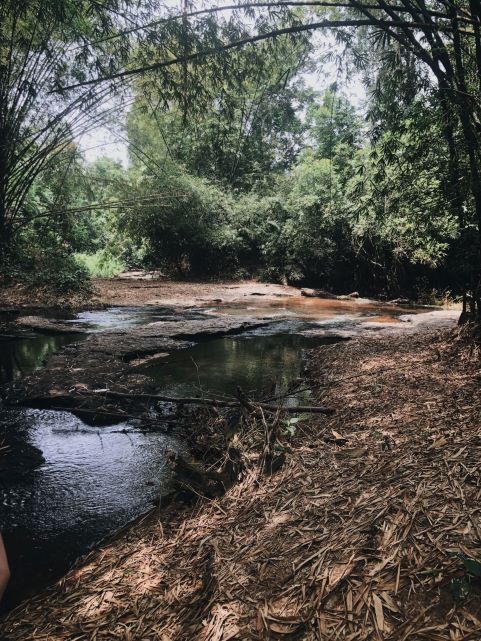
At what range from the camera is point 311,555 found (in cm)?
159

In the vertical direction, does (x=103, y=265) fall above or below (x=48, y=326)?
above

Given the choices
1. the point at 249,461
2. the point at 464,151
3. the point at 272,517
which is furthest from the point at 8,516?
the point at 464,151

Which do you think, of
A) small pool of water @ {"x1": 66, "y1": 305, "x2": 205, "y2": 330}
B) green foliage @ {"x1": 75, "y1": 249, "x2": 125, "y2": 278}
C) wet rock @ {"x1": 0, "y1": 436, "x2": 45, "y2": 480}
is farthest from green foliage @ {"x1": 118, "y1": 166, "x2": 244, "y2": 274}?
wet rock @ {"x1": 0, "y1": 436, "x2": 45, "y2": 480}

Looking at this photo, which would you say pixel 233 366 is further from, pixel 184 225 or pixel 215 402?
pixel 184 225

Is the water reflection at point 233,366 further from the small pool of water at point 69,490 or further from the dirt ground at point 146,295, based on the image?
the dirt ground at point 146,295

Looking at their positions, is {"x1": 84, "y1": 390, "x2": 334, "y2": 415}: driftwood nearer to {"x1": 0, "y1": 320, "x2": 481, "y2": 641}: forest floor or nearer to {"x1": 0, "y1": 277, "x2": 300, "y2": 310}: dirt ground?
{"x1": 0, "y1": 320, "x2": 481, "y2": 641}: forest floor

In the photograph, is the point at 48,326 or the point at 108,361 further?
the point at 48,326

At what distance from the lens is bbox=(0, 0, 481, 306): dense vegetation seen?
14.3 ft

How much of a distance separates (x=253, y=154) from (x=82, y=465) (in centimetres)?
2342

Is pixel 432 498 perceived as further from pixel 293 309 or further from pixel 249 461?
pixel 293 309

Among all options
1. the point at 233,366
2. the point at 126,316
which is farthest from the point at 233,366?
the point at 126,316

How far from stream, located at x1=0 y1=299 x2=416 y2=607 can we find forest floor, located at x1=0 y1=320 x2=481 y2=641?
21cm

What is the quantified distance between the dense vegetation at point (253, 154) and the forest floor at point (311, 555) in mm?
2918

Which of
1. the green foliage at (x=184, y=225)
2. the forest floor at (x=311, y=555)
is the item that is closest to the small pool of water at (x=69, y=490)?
the forest floor at (x=311, y=555)
